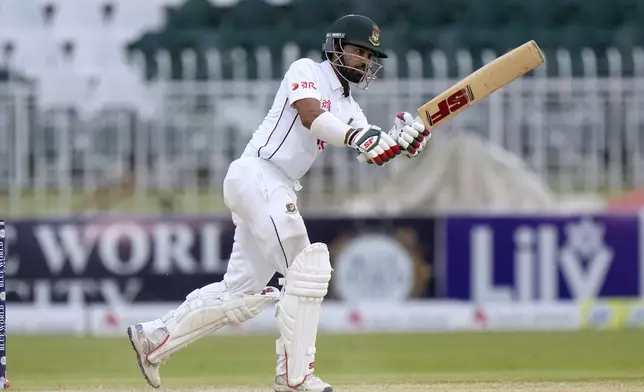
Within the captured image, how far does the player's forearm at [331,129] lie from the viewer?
5.02 m

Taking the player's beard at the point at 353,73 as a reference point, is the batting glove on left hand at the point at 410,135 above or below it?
below

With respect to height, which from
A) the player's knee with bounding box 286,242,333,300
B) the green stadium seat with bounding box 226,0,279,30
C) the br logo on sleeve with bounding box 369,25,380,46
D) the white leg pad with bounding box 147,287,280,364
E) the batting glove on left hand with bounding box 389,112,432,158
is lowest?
the white leg pad with bounding box 147,287,280,364

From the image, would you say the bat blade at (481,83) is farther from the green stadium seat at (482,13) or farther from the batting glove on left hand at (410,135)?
the green stadium seat at (482,13)

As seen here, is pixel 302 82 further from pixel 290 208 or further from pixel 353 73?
pixel 290 208

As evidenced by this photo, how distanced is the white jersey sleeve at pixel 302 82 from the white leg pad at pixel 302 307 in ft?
1.92

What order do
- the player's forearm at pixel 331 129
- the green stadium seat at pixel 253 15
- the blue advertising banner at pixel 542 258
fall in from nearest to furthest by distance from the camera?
the player's forearm at pixel 331 129, the blue advertising banner at pixel 542 258, the green stadium seat at pixel 253 15

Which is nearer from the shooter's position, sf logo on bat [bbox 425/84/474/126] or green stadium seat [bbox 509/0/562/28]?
sf logo on bat [bbox 425/84/474/126]

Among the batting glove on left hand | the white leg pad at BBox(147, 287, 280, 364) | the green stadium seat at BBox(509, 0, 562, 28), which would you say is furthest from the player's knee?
the green stadium seat at BBox(509, 0, 562, 28)

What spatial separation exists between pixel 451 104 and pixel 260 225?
92cm

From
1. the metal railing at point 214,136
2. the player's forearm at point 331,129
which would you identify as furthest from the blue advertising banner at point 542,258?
the player's forearm at point 331,129

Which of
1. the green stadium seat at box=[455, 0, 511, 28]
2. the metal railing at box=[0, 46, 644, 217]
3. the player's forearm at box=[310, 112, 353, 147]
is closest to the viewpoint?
the player's forearm at box=[310, 112, 353, 147]

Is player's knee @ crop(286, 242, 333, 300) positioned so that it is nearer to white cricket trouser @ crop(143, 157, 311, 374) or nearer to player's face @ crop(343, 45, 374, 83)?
white cricket trouser @ crop(143, 157, 311, 374)

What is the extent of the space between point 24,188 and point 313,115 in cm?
649

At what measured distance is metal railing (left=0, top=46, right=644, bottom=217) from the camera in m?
11.1
